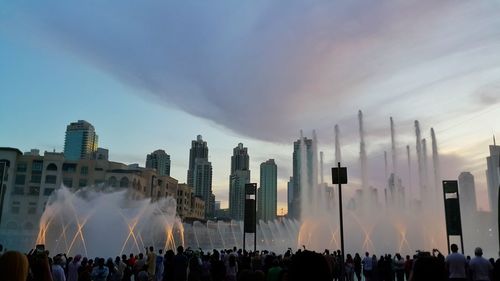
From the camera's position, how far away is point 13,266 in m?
4.52

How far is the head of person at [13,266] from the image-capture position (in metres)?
4.49

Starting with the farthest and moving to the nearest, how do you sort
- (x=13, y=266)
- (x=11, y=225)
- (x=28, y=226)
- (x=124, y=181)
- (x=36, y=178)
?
1. (x=124, y=181)
2. (x=36, y=178)
3. (x=28, y=226)
4. (x=11, y=225)
5. (x=13, y=266)

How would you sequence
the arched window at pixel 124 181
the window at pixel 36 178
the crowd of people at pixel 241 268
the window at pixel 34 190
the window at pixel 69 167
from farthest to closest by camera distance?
the arched window at pixel 124 181 < the window at pixel 69 167 < the window at pixel 36 178 < the window at pixel 34 190 < the crowd of people at pixel 241 268

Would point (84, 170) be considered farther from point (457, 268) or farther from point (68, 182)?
point (457, 268)

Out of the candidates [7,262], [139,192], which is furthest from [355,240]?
[139,192]

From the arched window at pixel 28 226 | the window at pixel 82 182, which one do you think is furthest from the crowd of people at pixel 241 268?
the window at pixel 82 182

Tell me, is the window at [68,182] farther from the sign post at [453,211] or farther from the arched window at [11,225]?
the sign post at [453,211]

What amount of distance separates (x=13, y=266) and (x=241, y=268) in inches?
429

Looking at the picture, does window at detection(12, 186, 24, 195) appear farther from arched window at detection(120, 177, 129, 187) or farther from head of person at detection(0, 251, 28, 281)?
head of person at detection(0, 251, 28, 281)

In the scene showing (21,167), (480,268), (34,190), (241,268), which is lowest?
(241,268)

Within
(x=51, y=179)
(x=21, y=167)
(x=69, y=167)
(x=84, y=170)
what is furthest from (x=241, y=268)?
(x=21, y=167)

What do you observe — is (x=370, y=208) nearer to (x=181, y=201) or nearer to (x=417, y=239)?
(x=417, y=239)

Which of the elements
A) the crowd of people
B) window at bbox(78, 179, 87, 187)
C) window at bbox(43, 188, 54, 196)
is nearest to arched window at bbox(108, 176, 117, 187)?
window at bbox(78, 179, 87, 187)

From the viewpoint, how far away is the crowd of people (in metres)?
4.15
